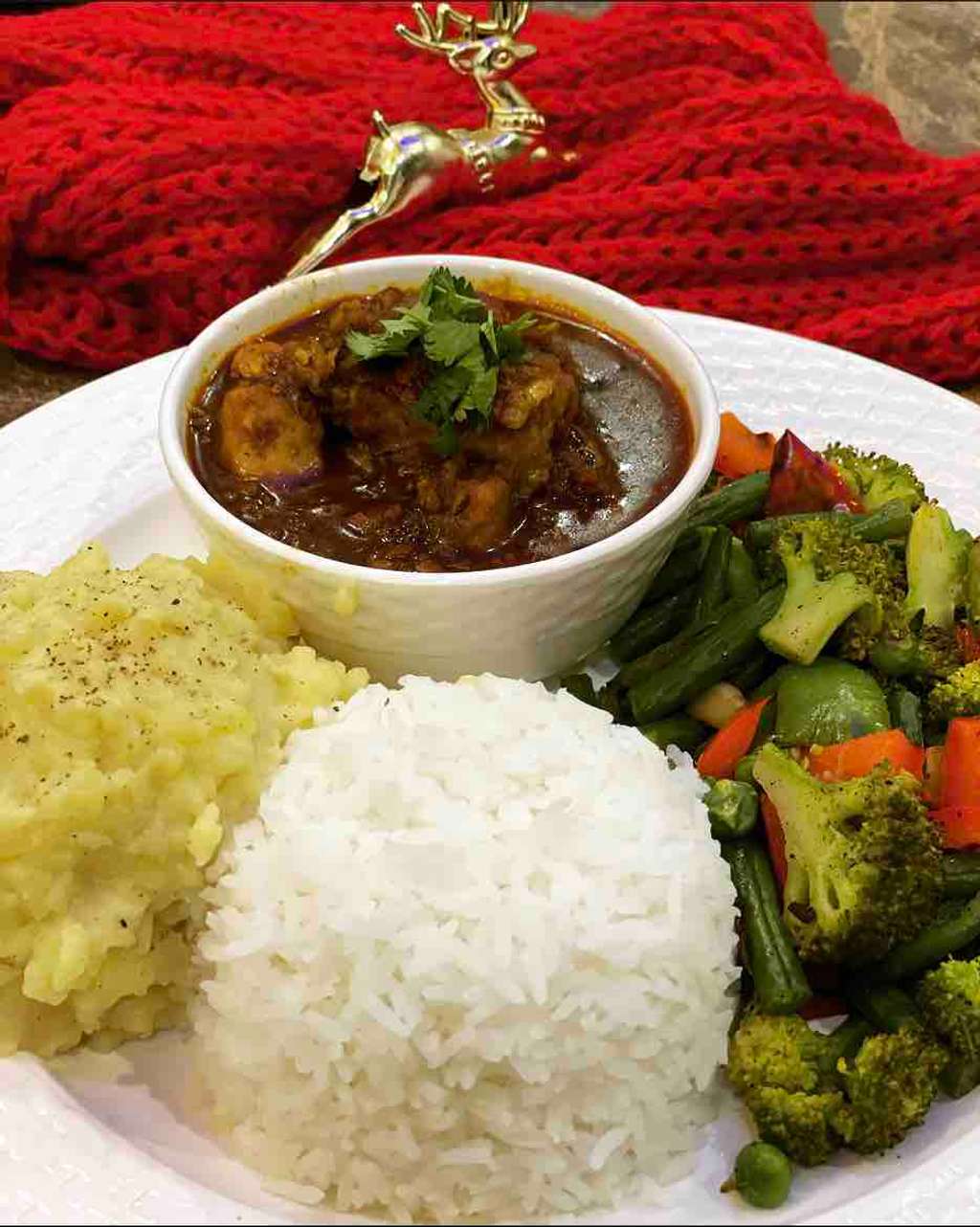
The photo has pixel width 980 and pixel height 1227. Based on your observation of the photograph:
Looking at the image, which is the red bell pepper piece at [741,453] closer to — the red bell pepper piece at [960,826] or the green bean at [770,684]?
the green bean at [770,684]

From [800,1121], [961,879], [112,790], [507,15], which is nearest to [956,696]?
[961,879]

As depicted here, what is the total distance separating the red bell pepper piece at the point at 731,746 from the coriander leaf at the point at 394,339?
1.18m

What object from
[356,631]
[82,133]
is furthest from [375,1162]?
[82,133]

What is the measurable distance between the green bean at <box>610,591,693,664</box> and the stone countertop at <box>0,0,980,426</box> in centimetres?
178

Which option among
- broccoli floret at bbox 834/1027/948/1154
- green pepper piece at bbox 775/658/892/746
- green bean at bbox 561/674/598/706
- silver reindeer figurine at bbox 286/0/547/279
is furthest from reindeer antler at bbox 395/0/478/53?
broccoli floret at bbox 834/1027/948/1154

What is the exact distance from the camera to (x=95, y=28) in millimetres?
4777

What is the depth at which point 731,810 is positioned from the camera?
2.84 metres

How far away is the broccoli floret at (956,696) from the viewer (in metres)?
3.01

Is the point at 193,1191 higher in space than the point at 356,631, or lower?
lower

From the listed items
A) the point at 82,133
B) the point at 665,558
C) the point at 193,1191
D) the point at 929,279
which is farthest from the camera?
the point at 929,279

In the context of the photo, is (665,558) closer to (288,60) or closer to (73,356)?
(73,356)

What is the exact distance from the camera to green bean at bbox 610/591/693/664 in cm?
345

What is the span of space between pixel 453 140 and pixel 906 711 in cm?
260

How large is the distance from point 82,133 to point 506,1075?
3345mm
